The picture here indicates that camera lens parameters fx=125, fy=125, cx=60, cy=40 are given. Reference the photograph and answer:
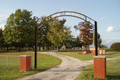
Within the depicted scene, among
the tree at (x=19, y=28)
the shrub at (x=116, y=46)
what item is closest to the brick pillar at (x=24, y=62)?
the tree at (x=19, y=28)

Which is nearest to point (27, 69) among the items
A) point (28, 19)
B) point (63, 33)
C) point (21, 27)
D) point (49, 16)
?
point (49, 16)

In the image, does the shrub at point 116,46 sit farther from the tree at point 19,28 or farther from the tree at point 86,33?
the tree at point 19,28

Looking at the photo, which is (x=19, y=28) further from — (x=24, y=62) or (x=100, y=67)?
(x=100, y=67)

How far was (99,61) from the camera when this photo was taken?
24.6ft

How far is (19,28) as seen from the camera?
148 ft

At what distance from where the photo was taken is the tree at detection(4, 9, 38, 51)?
4419 cm

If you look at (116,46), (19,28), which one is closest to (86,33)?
(116,46)

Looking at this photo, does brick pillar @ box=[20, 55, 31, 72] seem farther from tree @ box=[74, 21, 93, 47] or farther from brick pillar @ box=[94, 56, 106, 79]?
tree @ box=[74, 21, 93, 47]

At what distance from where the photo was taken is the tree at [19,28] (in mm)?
44188

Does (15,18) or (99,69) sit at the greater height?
(15,18)

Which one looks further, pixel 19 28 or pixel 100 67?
pixel 19 28

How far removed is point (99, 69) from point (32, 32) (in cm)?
4258

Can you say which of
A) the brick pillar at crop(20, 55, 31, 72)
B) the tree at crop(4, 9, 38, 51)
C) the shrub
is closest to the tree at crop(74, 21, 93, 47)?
the shrub

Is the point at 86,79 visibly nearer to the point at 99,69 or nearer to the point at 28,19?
the point at 99,69
